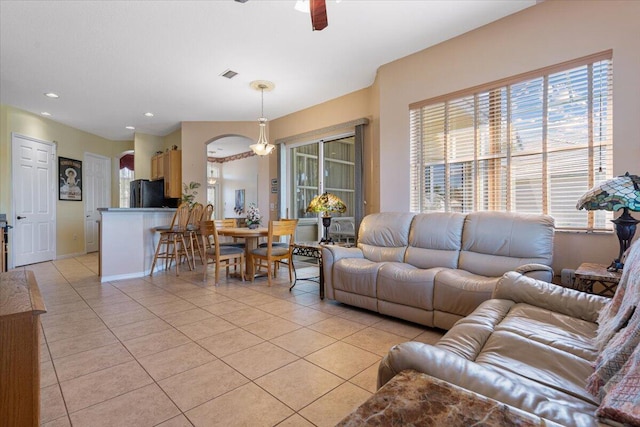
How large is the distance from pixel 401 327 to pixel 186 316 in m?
2.12

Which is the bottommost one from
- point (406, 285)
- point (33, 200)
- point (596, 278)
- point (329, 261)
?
point (406, 285)

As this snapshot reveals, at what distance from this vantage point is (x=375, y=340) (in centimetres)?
250

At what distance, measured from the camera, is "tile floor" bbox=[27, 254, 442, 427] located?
1.64 m

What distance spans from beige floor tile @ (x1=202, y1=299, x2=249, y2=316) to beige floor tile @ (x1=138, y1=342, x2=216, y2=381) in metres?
0.80

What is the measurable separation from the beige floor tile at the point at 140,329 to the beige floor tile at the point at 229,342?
1.83 ft

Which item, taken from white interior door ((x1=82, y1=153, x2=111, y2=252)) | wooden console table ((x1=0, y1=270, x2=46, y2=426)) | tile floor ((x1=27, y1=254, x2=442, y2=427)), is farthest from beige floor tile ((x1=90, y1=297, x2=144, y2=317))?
white interior door ((x1=82, y1=153, x2=111, y2=252))

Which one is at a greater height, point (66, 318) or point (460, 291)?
point (460, 291)

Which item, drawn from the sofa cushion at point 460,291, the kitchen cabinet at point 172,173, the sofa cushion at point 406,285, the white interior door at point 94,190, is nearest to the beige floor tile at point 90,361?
the sofa cushion at point 406,285

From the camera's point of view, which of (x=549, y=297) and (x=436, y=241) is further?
(x=436, y=241)

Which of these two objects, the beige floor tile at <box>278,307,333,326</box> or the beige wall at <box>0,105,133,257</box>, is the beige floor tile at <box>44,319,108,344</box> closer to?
the beige floor tile at <box>278,307,333,326</box>

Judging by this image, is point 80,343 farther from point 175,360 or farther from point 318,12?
point 318,12

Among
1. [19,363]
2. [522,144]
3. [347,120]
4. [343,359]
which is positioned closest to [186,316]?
[343,359]

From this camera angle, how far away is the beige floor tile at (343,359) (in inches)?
80.4

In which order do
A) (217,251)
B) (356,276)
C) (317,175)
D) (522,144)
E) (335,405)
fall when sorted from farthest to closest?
(317,175) < (217,251) < (356,276) < (522,144) < (335,405)
